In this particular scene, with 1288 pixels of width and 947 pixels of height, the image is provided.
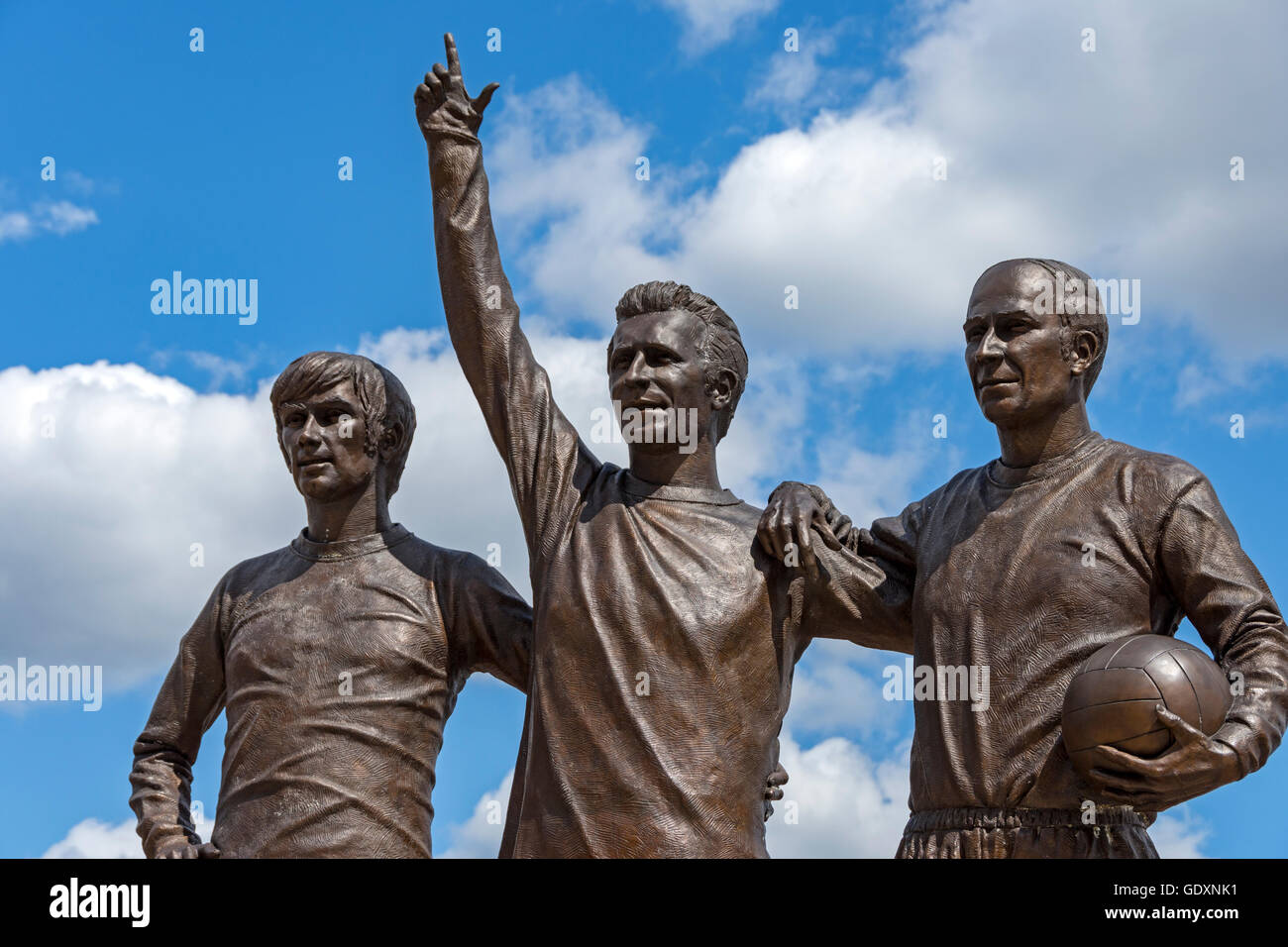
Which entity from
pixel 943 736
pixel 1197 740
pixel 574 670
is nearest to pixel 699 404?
pixel 574 670

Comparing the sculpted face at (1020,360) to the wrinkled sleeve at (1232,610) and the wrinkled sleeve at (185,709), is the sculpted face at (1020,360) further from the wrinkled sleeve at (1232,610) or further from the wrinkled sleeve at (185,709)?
the wrinkled sleeve at (185,709)

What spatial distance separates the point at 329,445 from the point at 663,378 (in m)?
1.90

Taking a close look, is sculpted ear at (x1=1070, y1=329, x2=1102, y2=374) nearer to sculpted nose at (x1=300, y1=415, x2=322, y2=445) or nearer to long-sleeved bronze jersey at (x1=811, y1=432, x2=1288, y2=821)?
long-sleeved bronze jersey at (x1=811, y1=432, x2=1288, y2=821)

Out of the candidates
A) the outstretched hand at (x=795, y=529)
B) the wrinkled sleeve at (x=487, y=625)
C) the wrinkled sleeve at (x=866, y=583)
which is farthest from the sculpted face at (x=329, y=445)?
the wrinkled sleeve at (x=866, y=583)

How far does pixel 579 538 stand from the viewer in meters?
10.3

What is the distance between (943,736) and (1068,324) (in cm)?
206

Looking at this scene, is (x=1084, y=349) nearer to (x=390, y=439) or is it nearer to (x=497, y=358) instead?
(x=497, y=358)

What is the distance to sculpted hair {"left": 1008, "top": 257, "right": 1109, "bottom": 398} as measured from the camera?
32.3ft

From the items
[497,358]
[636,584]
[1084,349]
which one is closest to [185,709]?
[497,358]

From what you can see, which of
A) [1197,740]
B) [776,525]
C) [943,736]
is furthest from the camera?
[776,525]

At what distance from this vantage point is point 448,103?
10758mm

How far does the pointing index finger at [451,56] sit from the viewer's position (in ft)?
35.5
